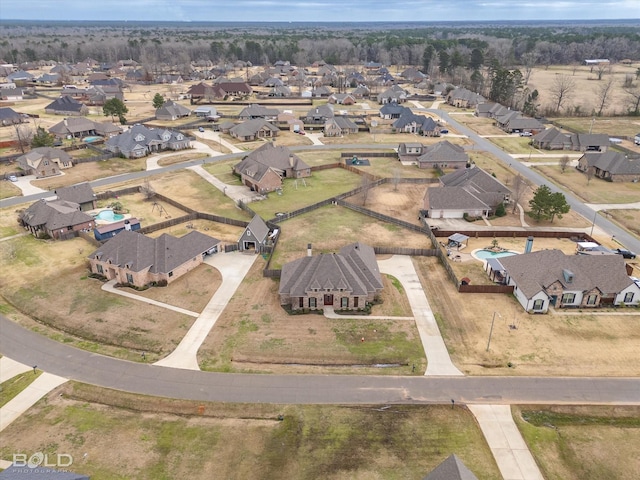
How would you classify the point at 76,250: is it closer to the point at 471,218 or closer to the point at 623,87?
the point at 471,218

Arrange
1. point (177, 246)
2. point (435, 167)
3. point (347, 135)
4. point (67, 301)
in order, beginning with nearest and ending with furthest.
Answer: point (67, 301) < point (177, 246) < point (435, 167) < point (347, 135)

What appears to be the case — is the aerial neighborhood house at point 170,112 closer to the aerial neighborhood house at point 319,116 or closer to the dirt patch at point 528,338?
the aerial neighborhood house at point 319,116

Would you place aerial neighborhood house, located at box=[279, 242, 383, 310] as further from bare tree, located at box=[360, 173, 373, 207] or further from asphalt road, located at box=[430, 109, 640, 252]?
asphalt road, located at box=[430, 109, 640, 252]

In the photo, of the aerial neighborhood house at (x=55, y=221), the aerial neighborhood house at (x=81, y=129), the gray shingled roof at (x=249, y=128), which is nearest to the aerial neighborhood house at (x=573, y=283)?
the aerial neighborhood house at (x=55, y=221)

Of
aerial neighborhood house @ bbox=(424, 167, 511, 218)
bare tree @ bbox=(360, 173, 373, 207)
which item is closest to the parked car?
aerial neighborhood house @ bbox=(424, 167, 511, 218)

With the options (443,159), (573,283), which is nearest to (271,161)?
(443,159)

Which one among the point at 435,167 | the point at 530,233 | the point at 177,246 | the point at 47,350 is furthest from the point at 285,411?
the point at 435,167
